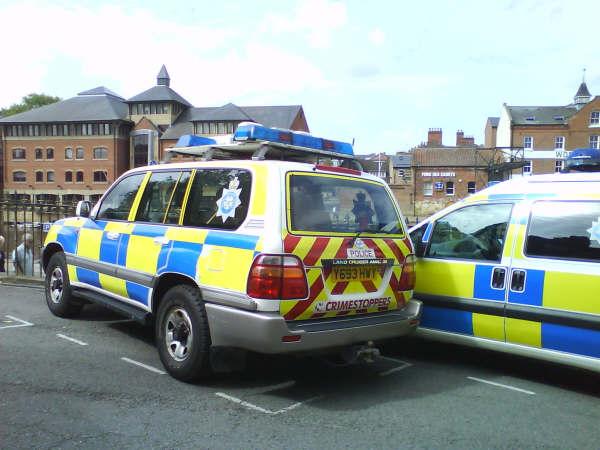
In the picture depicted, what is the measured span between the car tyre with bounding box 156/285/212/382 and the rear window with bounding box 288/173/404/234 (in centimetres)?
108

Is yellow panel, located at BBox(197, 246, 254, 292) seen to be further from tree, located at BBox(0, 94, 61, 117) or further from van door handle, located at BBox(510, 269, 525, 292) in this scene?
tree, located at BBox(0, 94, 61, 117)

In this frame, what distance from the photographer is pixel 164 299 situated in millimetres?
4621

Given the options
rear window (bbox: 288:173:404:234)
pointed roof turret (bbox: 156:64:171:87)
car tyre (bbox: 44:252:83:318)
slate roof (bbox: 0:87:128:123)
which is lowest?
car tyre (bbox: 44:252:83:318)

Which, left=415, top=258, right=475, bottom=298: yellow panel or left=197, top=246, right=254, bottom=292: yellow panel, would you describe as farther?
left=415, top=258, right=475, bottom=298: yellow panel

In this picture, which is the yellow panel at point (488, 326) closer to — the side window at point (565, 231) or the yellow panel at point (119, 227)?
the side window at point (565, 231)

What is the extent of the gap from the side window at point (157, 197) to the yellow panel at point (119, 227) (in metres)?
0.12

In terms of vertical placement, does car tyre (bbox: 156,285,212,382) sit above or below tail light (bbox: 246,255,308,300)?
below

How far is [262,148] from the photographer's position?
4.62 m

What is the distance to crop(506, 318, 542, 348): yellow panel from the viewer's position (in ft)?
14.9

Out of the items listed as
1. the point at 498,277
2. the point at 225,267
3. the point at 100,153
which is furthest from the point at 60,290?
the point at 100,153

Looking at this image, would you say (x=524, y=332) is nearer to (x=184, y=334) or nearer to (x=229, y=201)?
(x=229, y=201)

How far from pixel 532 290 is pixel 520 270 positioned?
0.21 meters

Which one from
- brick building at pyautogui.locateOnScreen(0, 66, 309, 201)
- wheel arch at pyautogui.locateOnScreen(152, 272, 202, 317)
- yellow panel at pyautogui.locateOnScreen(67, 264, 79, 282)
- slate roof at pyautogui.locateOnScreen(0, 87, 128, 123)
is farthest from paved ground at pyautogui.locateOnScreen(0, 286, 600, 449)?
slate roof at pyautogui.locateOnScreen(0, 87, 128, 123)

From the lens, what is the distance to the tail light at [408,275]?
4715mm
